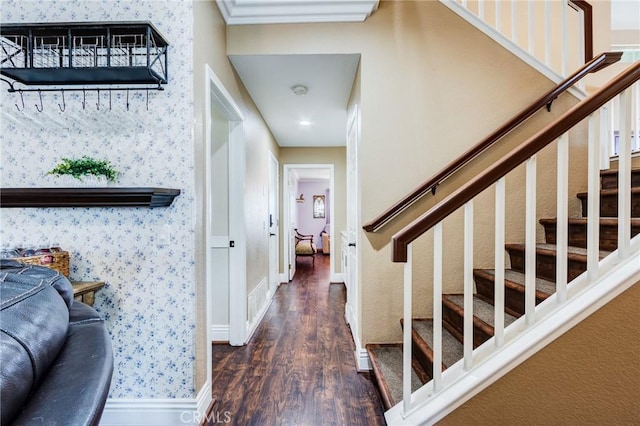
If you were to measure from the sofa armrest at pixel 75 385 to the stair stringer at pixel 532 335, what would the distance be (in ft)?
4.13

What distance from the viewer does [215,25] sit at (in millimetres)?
2066

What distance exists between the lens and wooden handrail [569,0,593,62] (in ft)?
7.15

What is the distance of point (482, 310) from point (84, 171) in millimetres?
2362

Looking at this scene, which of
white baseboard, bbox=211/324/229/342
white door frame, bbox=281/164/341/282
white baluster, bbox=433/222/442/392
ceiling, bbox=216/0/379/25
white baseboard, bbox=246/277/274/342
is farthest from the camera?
white door frame, bbox=281/164/341/282

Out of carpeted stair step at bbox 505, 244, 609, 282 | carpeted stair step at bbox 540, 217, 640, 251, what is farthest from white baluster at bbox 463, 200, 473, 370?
carpeted stair step at bbox 540, 217, 640, 251

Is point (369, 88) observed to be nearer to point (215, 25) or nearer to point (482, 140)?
point (482, 140)

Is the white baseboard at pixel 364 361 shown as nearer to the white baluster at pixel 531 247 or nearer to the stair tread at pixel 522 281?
the stair tread at pixel 522 281

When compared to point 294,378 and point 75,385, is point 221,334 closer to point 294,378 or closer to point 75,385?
point 294,378

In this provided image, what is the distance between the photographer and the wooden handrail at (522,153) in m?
1.25

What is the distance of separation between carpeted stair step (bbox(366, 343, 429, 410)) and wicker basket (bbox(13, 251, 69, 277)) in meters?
1.83

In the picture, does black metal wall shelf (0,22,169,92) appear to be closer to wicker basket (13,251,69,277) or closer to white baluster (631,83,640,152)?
wicker basket (13,251,69,277)

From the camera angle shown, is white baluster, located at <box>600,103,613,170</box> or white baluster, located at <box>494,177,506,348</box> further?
white baluster, located at <box>600,103,613,170</box>

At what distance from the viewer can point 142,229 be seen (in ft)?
5.67

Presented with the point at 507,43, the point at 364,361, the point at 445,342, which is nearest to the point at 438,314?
the point at 445,342
